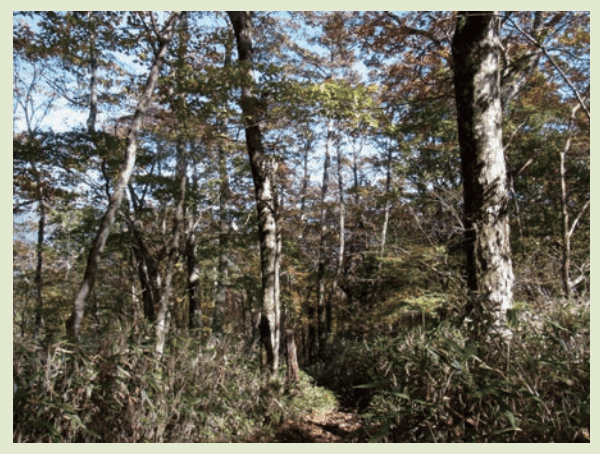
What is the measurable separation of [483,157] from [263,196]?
9.57 feet

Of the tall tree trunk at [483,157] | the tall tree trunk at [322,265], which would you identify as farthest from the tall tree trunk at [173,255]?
the tall tree trunk at [322,265]

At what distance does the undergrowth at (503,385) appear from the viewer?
1.74 m

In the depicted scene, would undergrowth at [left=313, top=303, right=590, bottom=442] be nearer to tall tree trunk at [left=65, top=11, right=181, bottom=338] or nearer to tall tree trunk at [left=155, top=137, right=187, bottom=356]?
tall tree trunk at [left=155, top=137, right=187, bottom=356]

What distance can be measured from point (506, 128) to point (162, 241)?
7062mm

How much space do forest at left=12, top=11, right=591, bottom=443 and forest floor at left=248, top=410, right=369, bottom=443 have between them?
1.9 inches

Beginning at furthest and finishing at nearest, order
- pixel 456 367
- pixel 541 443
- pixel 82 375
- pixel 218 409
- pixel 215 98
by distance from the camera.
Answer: pixel 215 98 → pixel 218 409 → pixel 82 375 → pixel 456 367 → pixel 541 443

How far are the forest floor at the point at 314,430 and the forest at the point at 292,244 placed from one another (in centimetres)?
5

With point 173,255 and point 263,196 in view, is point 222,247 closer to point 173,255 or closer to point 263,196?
point 173,255

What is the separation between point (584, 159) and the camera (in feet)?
21.3

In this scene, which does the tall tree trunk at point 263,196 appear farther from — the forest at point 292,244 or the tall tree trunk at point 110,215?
the tall tree trunk at point 110,215

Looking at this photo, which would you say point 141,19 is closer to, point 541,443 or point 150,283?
point 150,283

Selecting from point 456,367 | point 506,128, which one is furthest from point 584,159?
point 456,367

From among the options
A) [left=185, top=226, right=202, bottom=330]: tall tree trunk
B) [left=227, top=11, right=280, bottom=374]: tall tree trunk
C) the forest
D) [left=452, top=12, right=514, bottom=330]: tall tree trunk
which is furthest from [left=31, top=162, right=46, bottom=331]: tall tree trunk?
[left=452, top=12, right=514, bottom=330]: tall tree trunk

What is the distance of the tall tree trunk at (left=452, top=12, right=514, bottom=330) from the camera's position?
2.83 metres
